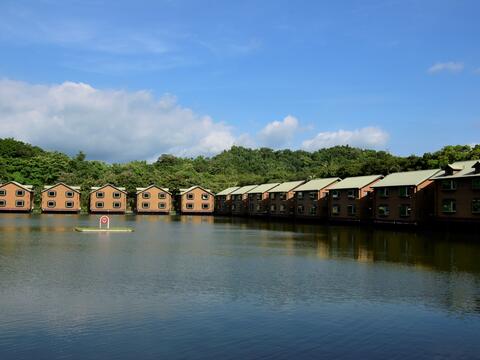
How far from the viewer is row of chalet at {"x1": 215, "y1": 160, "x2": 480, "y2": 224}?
178 ft

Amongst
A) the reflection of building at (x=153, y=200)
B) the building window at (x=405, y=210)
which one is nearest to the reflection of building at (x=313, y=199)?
the building window at (x=405, y=210)

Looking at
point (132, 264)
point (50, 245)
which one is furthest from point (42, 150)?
point (132, 264)

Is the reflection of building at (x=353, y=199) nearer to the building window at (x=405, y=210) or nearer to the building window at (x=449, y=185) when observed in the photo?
the building window at (x=405, y=210)

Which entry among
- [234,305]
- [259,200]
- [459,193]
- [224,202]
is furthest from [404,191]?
[224,202]

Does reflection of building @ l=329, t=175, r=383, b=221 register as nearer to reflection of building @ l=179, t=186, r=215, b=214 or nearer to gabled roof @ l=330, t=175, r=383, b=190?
gabled roof @ l=330, t=175, r=383, b=190

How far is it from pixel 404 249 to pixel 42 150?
411ft

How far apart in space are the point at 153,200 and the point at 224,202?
1965 cm

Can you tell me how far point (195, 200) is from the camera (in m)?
108

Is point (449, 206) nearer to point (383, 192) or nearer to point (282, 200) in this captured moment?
point (383, 192)

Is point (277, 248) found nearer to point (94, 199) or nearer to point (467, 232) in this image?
point (467, 232)

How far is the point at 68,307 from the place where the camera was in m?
16.1

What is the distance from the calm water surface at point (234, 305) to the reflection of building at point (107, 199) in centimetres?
6995

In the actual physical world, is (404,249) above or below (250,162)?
below

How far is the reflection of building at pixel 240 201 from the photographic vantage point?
108 metres
